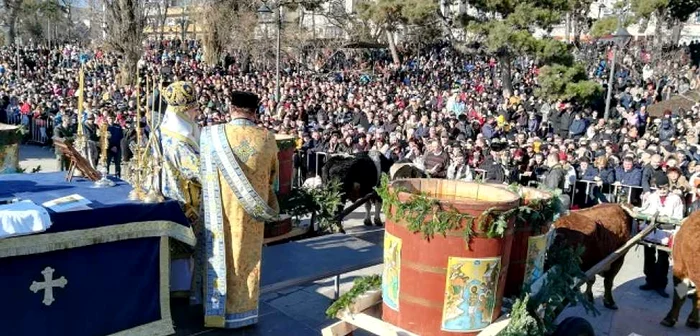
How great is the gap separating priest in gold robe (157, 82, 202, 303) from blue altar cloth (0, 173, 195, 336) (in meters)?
0.49

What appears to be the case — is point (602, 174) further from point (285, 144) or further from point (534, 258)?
point (534, 258)

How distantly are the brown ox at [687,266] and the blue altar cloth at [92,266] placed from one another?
14.8ft

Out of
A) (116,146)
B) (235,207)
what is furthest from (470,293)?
(116,146)

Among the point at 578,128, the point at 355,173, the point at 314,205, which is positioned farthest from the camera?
the point at 578,128

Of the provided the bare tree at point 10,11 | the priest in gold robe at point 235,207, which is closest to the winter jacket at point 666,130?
the priest in gold robe at point 235,207

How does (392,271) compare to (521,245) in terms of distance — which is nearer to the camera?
(392,271)

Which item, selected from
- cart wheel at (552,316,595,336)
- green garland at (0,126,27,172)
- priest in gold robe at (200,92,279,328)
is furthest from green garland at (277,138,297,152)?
cart wheel at (552,316,595,336)

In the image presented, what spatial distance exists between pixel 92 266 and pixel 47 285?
1.00ft

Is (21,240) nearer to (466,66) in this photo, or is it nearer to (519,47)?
(519,47)

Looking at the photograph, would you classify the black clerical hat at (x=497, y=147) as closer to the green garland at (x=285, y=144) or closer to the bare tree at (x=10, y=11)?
the green garland at (x=285, y=144)

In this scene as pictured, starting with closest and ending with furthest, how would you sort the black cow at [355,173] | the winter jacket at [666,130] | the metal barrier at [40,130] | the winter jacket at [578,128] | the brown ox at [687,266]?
1. the brown ox at [687,266]
2. the black cow at [355,173]
3. the winter jacket at [666,130]
4. the winter jacket at [578,128]
5. the metal barrier at [40,130]

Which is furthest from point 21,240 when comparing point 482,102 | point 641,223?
point 482,102

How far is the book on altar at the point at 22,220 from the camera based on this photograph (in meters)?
3.67

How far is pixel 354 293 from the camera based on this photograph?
167 inches
